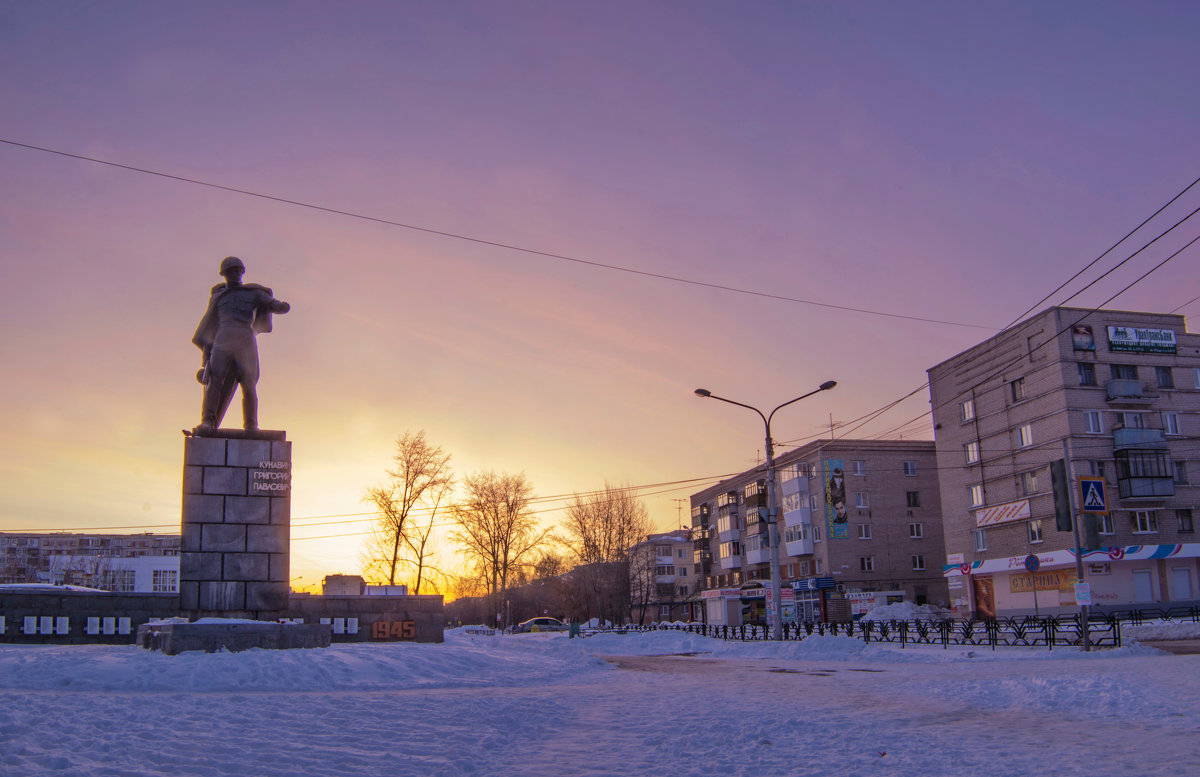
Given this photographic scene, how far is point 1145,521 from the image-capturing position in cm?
4622

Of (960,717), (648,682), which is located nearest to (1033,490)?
(648,682)

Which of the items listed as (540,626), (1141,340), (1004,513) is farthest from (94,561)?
(1141,340)

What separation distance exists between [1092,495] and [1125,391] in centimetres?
2920

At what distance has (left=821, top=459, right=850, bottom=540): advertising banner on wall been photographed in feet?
209

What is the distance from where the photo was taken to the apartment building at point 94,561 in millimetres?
77812

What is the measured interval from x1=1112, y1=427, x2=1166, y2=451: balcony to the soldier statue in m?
44.0

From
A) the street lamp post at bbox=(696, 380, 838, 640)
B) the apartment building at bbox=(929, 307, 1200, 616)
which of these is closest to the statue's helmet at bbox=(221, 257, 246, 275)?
the street lamp post at bbox=(696, 380, 838, 640)

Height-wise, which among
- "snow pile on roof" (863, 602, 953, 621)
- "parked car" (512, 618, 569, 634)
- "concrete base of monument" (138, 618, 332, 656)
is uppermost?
"concrete base of monument" (138, 618, 332, 656)

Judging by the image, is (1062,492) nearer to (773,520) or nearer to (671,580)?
(773,520)

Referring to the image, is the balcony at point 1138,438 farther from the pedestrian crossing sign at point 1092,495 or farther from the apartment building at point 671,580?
the apartment building at point 671,580

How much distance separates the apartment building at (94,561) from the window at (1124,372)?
48372 mm

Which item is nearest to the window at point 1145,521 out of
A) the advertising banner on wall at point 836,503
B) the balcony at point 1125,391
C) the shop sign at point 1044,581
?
the shop sign at point 1044,581

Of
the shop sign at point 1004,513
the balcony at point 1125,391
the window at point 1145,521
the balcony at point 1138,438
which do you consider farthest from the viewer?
the shop sign at point 1004,513

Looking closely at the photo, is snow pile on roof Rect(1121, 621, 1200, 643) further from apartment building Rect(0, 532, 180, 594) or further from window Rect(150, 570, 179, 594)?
window Rect(150, 570, 179, 594)
